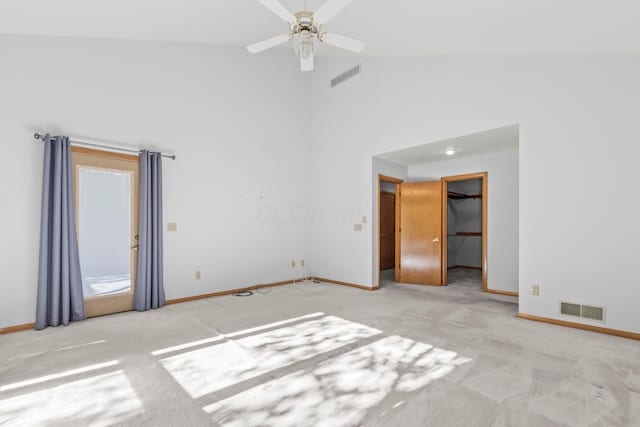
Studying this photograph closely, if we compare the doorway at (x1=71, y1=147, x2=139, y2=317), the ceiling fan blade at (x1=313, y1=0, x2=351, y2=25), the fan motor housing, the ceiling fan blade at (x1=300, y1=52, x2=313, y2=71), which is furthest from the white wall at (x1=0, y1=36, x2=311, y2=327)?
the ceiling fan blade at (x1=313, y1=0, x2=351, y2=25)

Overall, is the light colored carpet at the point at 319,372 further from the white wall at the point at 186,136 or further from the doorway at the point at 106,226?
the white wall at the point at 186,136

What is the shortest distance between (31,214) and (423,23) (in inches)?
194

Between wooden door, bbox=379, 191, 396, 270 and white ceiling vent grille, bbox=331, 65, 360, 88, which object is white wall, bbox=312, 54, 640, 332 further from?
wooden door, bbox=379, 191, 396, 270

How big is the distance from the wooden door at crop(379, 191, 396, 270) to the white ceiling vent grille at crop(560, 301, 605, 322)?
4312mm

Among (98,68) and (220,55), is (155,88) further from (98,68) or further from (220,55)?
(220,55)

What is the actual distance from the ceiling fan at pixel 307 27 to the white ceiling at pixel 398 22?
2.79ft

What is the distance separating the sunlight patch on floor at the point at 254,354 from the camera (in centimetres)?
229

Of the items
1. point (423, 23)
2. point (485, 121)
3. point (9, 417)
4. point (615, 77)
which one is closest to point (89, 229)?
point (9, 417)

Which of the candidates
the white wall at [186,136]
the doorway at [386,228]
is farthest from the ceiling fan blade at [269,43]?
the doorway at [386,228]

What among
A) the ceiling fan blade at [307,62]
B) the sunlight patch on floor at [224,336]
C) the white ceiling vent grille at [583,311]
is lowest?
the sunlight patch on floor at [224,336]

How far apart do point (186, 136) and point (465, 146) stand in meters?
4.21

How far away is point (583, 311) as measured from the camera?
3.33m

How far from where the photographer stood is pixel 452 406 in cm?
193

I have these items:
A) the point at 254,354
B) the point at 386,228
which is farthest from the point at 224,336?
the point at 386,228
